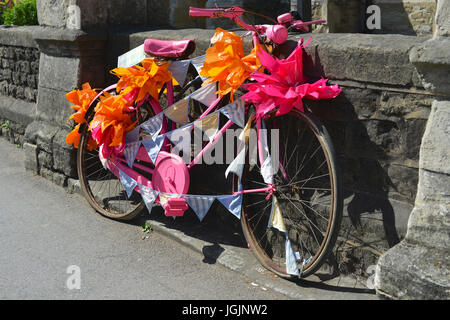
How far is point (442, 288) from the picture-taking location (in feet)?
9.84

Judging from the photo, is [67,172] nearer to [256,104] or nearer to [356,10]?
[256,104]

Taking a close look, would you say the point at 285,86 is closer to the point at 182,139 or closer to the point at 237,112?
the point at 237,112

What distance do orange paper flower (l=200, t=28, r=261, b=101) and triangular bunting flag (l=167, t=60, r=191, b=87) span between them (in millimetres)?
545

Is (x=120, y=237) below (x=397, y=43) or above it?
below

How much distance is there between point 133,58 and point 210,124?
112 cm

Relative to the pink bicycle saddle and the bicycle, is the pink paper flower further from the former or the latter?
the pink bicycle saddle

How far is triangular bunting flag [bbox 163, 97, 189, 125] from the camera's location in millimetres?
4531

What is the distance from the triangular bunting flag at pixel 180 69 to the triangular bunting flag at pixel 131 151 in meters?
0.58

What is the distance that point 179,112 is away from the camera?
457cm

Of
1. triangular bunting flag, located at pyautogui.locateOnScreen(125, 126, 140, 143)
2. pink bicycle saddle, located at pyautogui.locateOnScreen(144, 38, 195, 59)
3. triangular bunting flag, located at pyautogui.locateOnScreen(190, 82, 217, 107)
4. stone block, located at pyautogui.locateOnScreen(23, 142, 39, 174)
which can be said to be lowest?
stone block, located at pyautogui.locateOnScreen(23, 142, 39, 174)

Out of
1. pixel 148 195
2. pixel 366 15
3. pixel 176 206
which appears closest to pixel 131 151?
pixel 148 195

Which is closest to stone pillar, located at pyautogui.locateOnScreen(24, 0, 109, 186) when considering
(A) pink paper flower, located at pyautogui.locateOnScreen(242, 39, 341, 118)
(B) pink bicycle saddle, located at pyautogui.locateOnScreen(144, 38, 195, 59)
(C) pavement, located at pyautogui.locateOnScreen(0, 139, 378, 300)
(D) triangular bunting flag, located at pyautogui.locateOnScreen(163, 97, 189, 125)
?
(C) pavement, located at pyautogui.locateOnScreen(0, 139, 378, 300)

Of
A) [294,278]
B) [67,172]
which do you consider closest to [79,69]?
[67,172]
